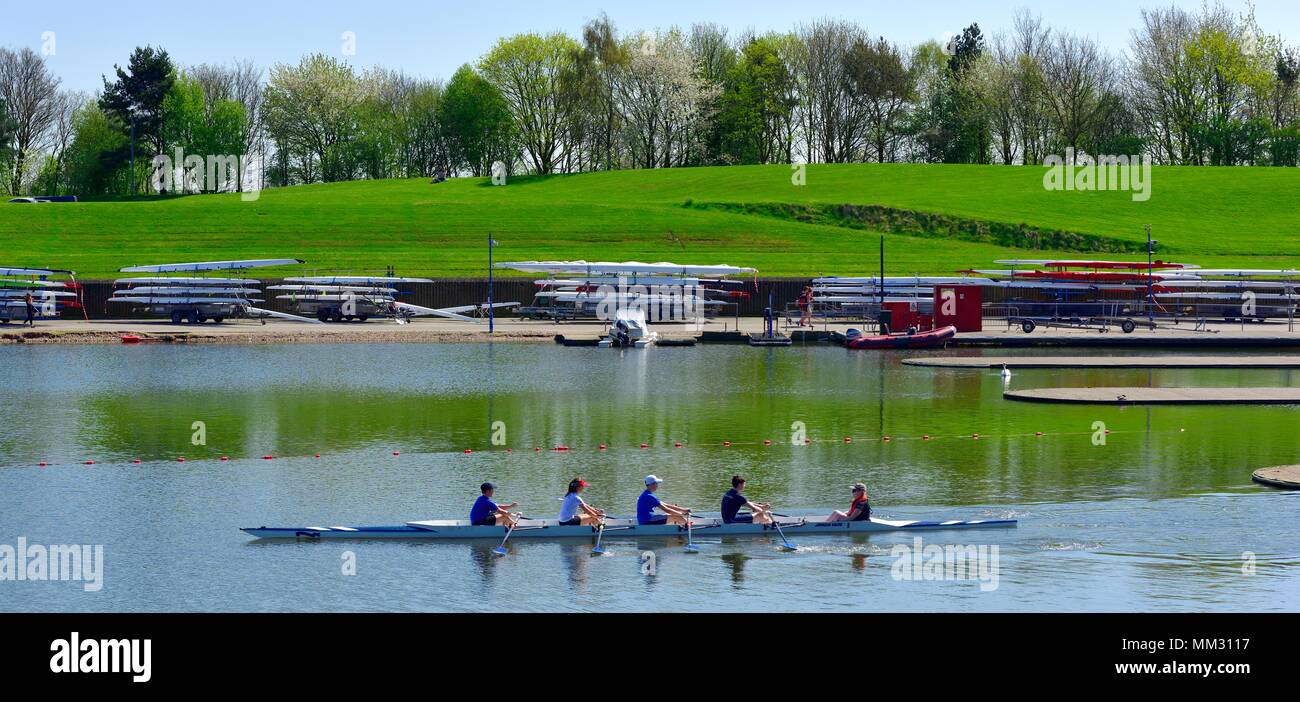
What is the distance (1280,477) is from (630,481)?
1515 centimetres

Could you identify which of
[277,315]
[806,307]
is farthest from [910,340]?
[277,315]

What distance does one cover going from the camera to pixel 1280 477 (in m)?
32.1

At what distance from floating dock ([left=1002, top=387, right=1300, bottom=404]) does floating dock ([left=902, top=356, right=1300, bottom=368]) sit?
959cm

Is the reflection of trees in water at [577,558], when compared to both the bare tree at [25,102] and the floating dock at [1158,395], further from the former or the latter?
the bare tree at [25,102]

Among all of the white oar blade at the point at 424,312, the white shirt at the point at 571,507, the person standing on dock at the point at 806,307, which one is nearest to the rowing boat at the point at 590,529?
the white shirt at the point at 571,507

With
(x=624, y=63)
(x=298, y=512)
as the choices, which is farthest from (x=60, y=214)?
(x=298, y=512)

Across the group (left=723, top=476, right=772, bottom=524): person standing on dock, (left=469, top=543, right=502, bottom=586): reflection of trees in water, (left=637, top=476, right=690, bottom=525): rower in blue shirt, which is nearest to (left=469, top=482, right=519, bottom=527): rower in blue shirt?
(left=469, top=543, right=502, bottom=586): reflection of trees in water

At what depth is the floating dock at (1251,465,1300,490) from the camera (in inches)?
1245

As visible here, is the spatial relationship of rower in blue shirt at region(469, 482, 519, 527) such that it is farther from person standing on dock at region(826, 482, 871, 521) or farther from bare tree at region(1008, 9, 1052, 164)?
bare tree at region(1008, 9, 1052, 164)

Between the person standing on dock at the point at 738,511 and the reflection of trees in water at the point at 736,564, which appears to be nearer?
the reflection of trees in water at the point at 736,564

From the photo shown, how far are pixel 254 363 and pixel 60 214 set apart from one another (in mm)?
67142

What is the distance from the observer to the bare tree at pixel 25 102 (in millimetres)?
152250

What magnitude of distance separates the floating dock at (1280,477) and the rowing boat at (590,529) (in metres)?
8.65
